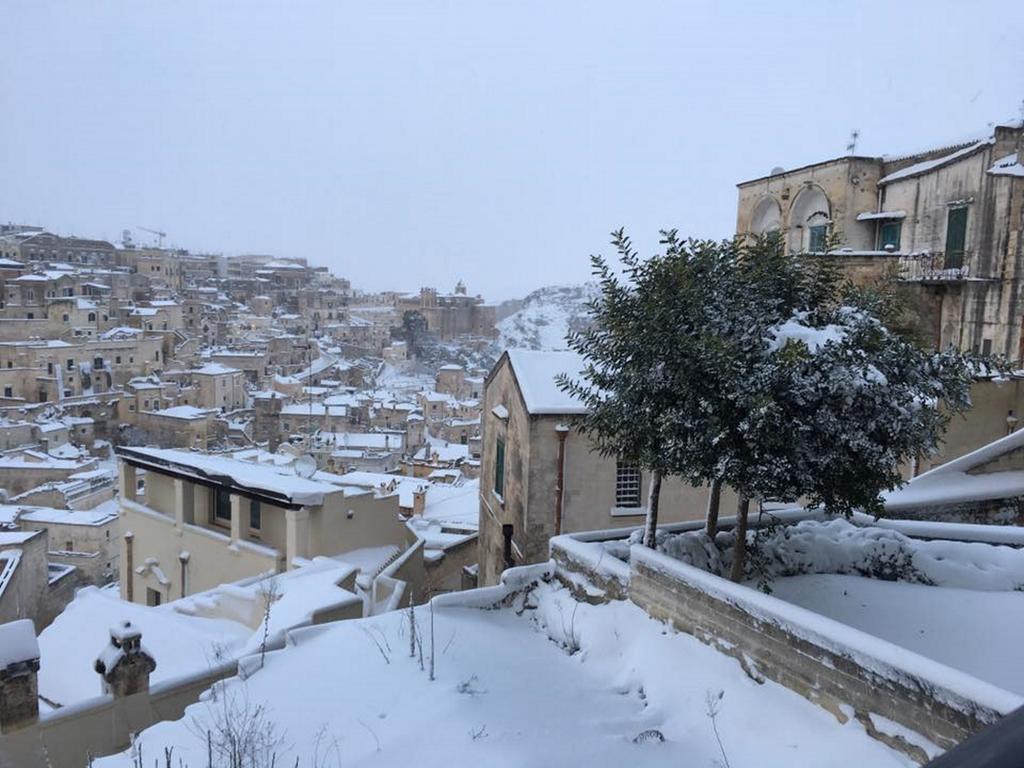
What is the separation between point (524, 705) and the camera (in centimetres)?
600

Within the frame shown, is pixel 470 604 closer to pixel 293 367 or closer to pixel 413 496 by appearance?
pixel 413 496

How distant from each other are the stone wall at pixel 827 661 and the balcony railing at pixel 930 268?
15.7 m

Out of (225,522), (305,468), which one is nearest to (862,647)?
(305,468)

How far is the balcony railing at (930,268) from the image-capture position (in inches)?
737

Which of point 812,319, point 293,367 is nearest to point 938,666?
point 812,319

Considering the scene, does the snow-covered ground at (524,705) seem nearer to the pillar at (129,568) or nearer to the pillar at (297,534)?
the pillar at (297,534)

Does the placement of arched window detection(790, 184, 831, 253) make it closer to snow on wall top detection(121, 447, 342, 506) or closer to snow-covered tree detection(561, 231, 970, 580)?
snow on wall top detection(121, 447, 342, 506)

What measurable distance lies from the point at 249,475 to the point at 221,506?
66.9 inches

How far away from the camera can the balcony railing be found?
61.4 feet

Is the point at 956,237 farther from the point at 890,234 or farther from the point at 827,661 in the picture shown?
the point at 827,661

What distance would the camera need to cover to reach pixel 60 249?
96812 millimetres

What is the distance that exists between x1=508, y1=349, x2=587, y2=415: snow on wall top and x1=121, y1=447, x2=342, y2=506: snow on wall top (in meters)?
4.38

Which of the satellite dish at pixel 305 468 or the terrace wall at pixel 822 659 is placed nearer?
the terrace wall at pixel 822 659

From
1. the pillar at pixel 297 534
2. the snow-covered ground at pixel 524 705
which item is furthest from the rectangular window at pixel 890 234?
the snow-covered ground at pixel 524 705
